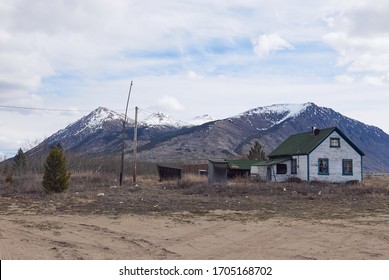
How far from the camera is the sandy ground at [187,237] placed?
36.0 feet

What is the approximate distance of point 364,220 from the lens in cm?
1731

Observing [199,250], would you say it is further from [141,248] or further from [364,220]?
[364,220]

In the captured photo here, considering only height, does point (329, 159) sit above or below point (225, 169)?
above

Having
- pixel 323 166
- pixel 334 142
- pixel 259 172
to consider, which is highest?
pixel 334 142

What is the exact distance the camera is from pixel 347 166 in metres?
41.0

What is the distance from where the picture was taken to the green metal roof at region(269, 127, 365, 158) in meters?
40.4

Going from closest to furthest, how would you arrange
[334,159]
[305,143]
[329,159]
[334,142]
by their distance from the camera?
[329,159] < [334,159] < [334,142] < [305,143]

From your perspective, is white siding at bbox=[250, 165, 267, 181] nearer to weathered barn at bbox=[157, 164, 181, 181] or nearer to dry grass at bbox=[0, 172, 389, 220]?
weathered barn at bbox=[157, 164, 181, 181]

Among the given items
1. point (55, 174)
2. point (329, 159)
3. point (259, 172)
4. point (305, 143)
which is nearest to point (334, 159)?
point (329, 159)

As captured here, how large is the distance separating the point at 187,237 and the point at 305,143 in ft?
102

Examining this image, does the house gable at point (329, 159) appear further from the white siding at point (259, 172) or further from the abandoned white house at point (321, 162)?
the white siding at point (259, 172)

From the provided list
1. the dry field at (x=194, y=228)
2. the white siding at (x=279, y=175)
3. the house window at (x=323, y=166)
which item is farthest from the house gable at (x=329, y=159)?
the dry field at (x=194, y=228)

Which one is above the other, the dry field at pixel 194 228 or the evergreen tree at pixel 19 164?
the evergreen tree at pixel 19 164

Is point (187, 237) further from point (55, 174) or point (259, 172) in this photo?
point (259, 172)
